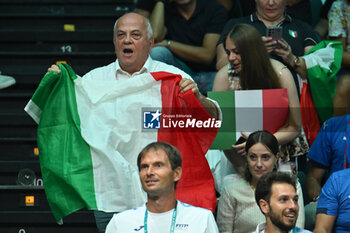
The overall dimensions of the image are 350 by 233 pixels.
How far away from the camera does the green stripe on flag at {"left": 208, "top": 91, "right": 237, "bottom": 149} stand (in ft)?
21.5

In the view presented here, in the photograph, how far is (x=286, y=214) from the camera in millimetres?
5219

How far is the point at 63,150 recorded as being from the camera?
20.4 feet

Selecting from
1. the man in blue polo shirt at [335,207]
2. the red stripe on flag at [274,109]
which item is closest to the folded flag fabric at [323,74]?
the red stripe on flag at [274,109]

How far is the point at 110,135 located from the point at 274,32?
163 cm

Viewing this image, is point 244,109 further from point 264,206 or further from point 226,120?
point 264,206

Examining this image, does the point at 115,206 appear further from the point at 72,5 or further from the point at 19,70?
the point at 72,5

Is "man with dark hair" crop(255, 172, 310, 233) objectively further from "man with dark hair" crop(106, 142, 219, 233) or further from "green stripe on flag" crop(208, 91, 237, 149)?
"green stripe on flag" crop(208, 91, 237, 149)

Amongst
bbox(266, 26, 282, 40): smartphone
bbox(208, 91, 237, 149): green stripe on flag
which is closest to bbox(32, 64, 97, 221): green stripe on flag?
bbox(208, 91, 237, 149): green stripe on flag

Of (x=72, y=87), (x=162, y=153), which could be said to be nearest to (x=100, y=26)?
(x=72, y=87)

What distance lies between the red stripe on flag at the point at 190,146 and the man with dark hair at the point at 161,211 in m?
0.80

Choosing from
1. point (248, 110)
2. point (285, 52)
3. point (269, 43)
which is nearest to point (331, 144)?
point (248, 110)

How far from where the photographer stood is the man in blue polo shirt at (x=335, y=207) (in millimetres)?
5996

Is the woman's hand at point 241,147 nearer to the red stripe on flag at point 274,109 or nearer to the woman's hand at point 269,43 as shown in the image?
the red stripe on flag at point 274,109

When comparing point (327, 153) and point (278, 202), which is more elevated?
point (327, 153)
